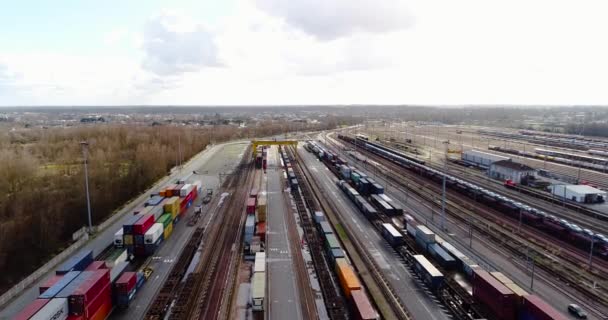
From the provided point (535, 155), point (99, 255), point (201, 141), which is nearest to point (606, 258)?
point (99, 255)

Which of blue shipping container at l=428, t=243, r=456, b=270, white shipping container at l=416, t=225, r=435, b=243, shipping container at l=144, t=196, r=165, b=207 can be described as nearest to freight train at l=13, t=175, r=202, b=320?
shipping container at l=144, t=196, r=165, b=207

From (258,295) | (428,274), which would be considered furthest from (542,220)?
(258,295)

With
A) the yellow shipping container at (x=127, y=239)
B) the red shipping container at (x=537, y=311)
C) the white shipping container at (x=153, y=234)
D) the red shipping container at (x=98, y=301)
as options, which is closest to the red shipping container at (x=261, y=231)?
the white shipping container at (x=153, y=234)

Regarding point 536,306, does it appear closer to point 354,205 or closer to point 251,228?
point 251,228

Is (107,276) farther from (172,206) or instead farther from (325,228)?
(325,228)

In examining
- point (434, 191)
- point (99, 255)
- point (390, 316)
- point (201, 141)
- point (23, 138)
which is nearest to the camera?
point (390, 316)

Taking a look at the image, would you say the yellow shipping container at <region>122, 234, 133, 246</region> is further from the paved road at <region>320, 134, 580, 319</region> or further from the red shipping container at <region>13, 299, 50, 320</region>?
the paved road at <region>320, 134, 580, 319</region>
